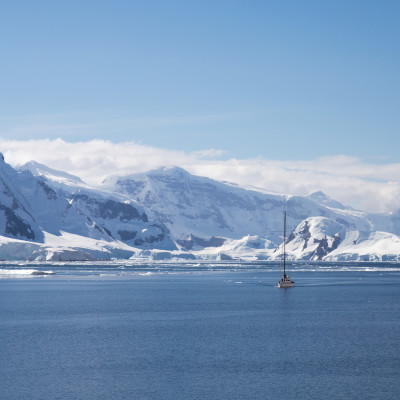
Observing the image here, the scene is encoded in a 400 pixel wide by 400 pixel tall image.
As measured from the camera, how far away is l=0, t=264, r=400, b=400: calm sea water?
45656mm

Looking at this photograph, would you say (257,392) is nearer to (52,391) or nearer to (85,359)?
(52,391)

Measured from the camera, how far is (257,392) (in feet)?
147

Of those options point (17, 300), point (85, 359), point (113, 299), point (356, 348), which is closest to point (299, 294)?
point (113, 299)

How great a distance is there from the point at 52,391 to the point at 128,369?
7978 millimetres

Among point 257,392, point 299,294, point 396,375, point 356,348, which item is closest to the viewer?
point 257,392

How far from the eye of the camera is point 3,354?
58.1 meters

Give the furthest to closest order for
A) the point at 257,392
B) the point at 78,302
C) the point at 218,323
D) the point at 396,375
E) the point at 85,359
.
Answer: the point at 78,302 → the point at 218,323 → the point at 85,359 → the point at 396,375 → the point at 257,392

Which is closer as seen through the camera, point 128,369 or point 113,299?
point 128,369

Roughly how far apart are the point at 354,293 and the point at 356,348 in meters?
70.6

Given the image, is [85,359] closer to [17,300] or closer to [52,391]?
[52,391]

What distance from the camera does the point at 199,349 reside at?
6041 centimetres

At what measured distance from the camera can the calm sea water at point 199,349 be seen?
45.7 metres

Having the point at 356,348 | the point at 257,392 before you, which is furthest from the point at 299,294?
the point at 257,392

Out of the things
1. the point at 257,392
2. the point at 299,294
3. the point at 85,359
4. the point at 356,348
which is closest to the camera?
the point at 257,392
